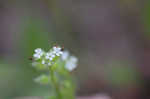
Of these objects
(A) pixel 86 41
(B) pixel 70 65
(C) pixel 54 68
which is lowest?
(C) pixel 54 68

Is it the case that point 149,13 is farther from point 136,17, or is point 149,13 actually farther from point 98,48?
point 98,48

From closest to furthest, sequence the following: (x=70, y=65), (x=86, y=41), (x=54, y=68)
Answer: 1. (x=54, y=68)
2. (x=70, y=65)
3. (x=86, y=41)

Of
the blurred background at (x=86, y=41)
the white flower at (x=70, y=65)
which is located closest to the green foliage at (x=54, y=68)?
the white flower at (x=70, y=65)

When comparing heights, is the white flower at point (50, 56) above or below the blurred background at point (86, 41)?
below

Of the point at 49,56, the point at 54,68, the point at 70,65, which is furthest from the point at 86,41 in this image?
the point at 49,56

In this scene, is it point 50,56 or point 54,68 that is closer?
point 50,56

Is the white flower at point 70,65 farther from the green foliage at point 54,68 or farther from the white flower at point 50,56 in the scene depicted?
the white flower at point 50,56

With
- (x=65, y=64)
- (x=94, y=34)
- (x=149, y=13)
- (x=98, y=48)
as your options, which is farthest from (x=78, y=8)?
(x=65, y=64)

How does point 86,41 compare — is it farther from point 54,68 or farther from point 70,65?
point 54,68
